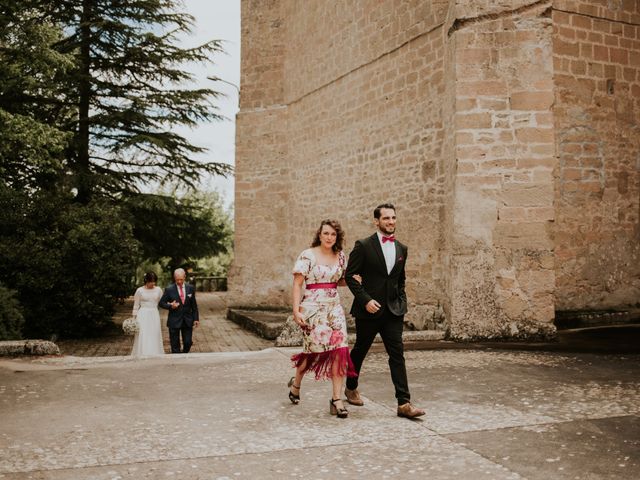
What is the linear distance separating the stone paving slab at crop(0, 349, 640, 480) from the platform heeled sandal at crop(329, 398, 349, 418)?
0.10 meters

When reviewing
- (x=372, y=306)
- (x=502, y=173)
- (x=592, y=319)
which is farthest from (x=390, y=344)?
(x=592, y=319)

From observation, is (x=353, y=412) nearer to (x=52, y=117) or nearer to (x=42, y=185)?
(x=42, y=185)

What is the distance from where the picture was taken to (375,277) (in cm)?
556

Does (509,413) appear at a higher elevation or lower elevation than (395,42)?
lower

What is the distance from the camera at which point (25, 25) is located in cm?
1338

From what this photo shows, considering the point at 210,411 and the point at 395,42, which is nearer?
the point at 210,411

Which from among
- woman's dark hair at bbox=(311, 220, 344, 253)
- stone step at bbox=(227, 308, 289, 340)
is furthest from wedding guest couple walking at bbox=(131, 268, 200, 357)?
woman's dark hair at bbox=(311, 220, 344, 253)

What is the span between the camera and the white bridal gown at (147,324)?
33.1 ft

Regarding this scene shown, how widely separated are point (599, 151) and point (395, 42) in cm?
424

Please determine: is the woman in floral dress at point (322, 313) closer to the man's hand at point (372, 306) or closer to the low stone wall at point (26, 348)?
the man's hand at point (372, 306)

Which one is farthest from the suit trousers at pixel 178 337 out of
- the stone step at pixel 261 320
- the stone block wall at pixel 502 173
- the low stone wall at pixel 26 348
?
the stone block wall at pixel 502 173

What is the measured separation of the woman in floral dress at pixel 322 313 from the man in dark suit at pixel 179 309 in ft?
17.6

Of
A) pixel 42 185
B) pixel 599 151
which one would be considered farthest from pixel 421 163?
pixel 42 185

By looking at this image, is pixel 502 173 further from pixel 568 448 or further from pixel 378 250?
pixel 568 448
